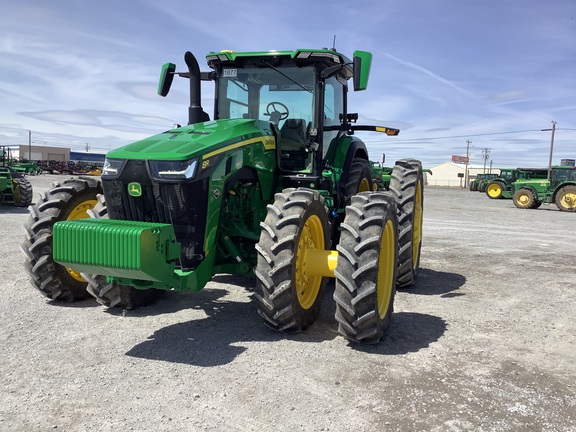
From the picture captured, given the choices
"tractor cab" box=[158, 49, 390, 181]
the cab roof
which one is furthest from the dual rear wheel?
the cab roof

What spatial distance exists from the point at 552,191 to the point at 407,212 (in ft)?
74.8

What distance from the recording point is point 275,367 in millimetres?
4012

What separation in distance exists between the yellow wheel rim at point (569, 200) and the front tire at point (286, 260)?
79.7ft

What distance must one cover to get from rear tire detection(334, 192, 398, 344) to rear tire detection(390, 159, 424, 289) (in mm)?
1690

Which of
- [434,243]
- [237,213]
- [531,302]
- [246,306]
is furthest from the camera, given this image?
[434,243]

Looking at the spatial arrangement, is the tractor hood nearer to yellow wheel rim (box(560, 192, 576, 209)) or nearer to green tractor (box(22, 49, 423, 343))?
green tractor (box(22, 49, 423, 343))

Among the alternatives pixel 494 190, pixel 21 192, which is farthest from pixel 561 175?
pixel 21 192

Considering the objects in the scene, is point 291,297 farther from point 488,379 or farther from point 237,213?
point 488,379

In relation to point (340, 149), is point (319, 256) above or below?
below

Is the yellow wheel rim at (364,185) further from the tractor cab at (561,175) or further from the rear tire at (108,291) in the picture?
the tractor cab at (561,175)

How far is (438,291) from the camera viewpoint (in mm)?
6895

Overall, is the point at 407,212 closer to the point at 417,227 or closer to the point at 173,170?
the point at 417,227

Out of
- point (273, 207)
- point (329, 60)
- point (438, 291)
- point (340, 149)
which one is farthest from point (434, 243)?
point (273, 207)

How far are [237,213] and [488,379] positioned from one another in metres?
2.85
